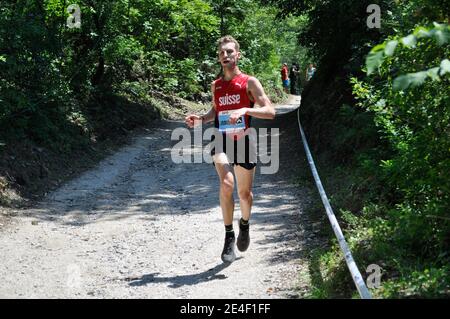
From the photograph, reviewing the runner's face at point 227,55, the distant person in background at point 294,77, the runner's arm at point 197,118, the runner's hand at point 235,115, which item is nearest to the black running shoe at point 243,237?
the runner's arm at point 197,118

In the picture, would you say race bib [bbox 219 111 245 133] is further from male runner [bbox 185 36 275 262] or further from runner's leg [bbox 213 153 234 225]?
runner's leg [bbox 213 153 234 225]

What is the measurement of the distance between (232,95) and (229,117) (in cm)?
24

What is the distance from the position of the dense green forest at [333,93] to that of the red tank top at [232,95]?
1218 millimetres

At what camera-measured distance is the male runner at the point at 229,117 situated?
5938 mm

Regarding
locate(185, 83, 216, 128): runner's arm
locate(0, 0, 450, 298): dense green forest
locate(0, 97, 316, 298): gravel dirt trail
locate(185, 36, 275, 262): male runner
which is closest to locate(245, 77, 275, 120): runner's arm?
locate(185, 36, 275, 262): male runner

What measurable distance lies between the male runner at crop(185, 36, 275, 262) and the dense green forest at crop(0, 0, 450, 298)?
3.43 feet

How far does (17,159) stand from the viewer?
10.4m

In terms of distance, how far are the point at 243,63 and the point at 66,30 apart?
15.3 metres

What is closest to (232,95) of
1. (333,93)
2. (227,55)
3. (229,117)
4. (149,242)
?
(229,117)

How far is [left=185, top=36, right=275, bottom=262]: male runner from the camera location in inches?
234

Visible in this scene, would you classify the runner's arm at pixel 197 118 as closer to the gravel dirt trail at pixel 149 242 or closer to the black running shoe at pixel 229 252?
the black running shoe at pixel 229 252

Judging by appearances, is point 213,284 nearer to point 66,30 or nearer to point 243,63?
A: point 66,30

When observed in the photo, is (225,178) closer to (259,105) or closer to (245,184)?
(245,184)

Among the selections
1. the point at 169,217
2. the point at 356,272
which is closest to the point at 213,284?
the point at 356,272
